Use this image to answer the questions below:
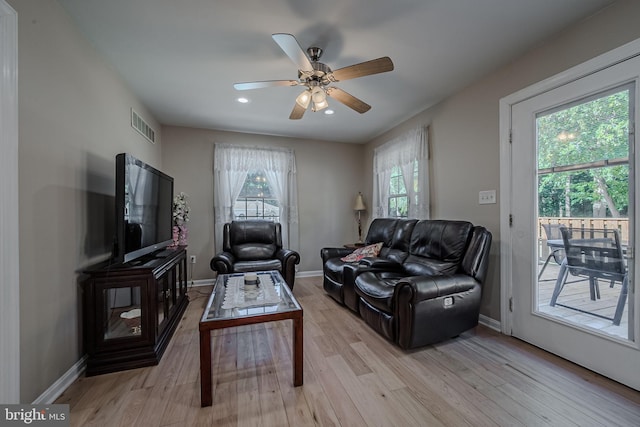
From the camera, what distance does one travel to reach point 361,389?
1594mm

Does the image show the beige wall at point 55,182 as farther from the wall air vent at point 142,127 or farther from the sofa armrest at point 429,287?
the sofa armrest at point 429,287

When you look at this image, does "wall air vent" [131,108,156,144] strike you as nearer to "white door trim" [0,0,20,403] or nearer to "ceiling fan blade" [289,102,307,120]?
"white door trim" [0,0,20,403]

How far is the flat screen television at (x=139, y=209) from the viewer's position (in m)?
1.80

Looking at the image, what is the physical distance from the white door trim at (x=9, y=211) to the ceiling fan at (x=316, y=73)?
1.19 meters

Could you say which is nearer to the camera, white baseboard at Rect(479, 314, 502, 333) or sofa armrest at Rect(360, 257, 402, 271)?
white baseboard at Rect(479, 314, 502, 333)

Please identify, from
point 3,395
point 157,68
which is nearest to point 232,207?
point 157,68

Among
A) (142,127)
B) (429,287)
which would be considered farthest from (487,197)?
(142,127)

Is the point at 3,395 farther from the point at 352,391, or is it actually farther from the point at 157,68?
the point at 157,68

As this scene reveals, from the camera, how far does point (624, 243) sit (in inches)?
64.5

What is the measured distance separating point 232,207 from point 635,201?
14.1 feet

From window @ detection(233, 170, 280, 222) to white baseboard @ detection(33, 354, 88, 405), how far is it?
267 centimetres

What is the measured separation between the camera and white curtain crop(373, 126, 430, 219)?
3281 millimetres

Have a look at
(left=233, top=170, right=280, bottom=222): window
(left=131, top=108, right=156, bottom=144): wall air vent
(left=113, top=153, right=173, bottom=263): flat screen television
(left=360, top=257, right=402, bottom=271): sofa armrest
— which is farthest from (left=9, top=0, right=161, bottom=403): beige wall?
(left=360, top=257, right=402, bottom=271): sofa armrest

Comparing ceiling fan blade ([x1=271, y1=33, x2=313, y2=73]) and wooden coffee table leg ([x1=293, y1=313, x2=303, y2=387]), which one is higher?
ceiling fan blade ([x1=271, y1=33, x2=313, y2=73])
